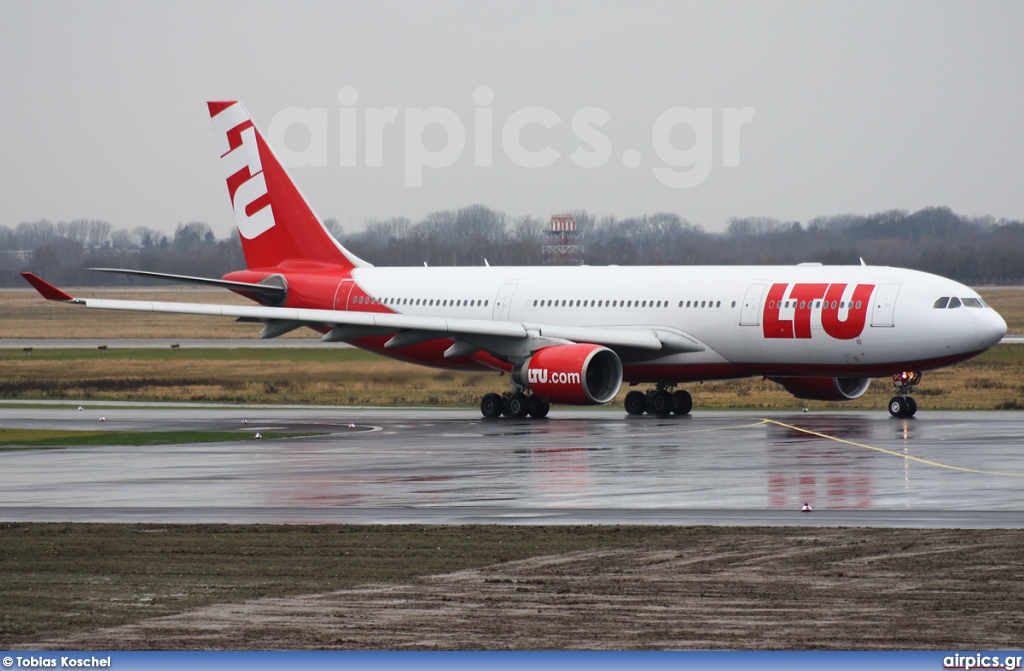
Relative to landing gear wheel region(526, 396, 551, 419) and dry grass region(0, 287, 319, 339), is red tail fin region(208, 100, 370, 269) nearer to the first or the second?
landing gear wheel region(526, 396, 551, 419)

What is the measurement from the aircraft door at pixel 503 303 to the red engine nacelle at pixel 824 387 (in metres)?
7.43

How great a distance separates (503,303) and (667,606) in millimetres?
28898

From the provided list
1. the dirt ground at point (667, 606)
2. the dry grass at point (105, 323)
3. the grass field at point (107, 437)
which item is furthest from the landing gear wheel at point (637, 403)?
the dry grass at point (105, 323)

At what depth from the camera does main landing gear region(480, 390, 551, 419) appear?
37656 millimetres

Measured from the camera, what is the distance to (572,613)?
39.1 feet

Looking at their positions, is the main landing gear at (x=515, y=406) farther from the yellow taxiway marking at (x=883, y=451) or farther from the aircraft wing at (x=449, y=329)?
the yellow taxiway marking at (x=883, y=451)

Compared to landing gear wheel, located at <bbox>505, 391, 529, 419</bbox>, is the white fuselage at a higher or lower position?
higher

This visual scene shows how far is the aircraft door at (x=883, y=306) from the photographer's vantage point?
34406 mm

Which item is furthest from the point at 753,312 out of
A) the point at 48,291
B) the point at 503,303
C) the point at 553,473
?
the point at 48,291

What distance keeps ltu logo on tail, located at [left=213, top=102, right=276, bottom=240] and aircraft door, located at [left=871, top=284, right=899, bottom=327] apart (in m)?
18.7

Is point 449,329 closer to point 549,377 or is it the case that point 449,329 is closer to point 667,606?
point 549,377

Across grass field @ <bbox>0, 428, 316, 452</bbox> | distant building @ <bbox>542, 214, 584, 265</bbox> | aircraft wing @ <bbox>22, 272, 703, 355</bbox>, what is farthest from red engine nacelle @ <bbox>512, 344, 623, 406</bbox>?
distant building @ <bbox>542, 214, 584, 265</bbox>

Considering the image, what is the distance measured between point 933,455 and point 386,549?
13767 millimetres

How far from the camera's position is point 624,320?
38438mm
